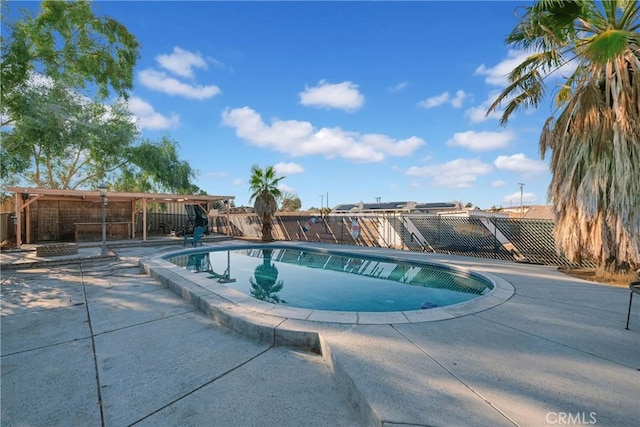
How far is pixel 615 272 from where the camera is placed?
19.1 feet

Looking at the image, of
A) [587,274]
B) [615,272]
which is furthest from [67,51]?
[587,274]

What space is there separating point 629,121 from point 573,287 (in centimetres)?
346

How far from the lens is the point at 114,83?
10984 millimetres


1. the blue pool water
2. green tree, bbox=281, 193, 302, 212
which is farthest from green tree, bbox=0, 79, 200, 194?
green tree, bbox=281, 193, 302, 212

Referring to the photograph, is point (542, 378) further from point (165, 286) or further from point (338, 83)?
point (338, 83)

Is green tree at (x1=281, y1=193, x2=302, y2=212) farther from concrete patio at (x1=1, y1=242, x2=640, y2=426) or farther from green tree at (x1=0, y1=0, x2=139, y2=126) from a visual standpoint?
concrete patio at (x1=1, y1=242, x2=640, y2=426)

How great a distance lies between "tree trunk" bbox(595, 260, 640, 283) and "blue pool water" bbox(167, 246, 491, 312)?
2.45 m

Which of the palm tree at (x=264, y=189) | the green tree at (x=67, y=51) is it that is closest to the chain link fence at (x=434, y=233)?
the palm tree at (x=264, y=189)

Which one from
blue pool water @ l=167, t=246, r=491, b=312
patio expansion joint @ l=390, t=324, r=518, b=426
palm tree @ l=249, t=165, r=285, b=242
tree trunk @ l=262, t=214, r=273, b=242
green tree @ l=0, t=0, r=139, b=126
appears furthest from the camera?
tree trunk @ l=262, t=214, r=273, b=242

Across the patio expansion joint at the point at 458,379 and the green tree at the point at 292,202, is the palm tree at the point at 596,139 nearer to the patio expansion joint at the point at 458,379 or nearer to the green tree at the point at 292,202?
the patio expansion joint at the point at 458,379

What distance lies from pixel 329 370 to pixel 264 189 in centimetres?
1272

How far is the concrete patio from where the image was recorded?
1.97m

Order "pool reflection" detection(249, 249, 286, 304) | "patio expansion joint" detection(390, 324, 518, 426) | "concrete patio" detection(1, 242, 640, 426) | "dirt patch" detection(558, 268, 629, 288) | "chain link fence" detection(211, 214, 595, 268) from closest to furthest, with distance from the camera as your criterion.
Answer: "patio expansion joint" detection(390, 324, 518, 426)
"concrete patio" detection(1, 242, 640, 426)
"dirt patch" detection(558, 268, 629, 288)
"pool reflection" detection(249, 249, 286, 304)
"chain link fence" detection(211, 214, 595, 268)

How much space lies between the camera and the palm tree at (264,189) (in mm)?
14453
